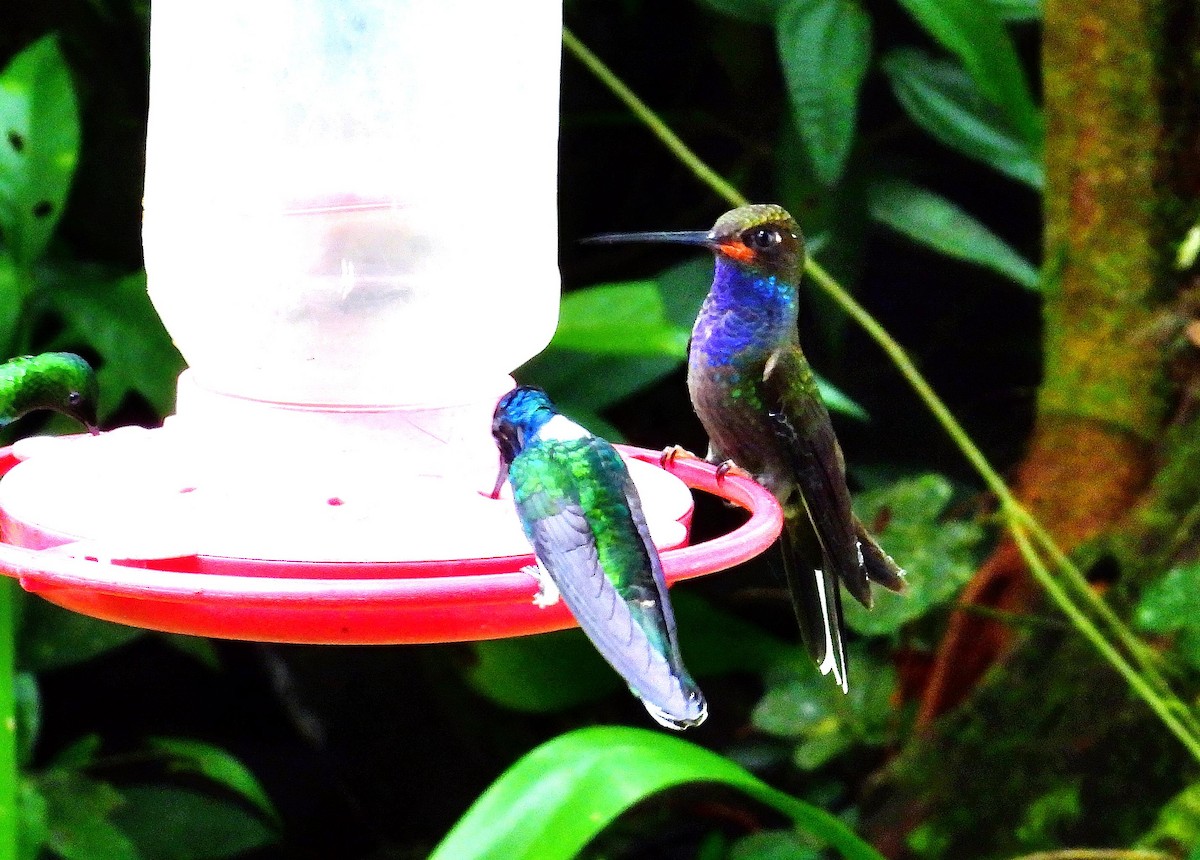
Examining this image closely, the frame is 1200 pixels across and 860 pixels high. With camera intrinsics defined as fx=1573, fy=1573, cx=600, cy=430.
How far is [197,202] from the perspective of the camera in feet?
5.79

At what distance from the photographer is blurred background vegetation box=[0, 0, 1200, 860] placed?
2.91 meters

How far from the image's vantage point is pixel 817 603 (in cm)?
219

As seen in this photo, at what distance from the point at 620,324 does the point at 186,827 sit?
4.74ft

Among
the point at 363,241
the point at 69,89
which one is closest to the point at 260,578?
the point at 363,241

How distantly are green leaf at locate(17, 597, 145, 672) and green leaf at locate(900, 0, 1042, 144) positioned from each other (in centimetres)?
191

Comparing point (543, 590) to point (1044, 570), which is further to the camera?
Answer: point (1044, 570)

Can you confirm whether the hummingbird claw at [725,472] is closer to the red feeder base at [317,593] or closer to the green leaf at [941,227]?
the red feeder base at [317,593]

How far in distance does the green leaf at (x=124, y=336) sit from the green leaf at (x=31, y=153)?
14 cm

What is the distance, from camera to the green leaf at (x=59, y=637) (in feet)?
10.2

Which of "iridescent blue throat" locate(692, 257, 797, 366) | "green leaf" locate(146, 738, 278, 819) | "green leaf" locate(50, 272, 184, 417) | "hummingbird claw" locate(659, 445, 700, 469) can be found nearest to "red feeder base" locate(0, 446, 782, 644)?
"hummingbird claw" locate(659, 445, 700, 469)

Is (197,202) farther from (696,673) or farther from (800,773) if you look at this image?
(800,773)

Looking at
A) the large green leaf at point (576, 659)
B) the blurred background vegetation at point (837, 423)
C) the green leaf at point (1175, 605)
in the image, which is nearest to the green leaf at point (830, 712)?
the blurred background vegetation at point (837, 423)

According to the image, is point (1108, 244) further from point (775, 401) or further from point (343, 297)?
point (343, 297)

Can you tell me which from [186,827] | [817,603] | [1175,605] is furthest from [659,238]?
[186,827]
